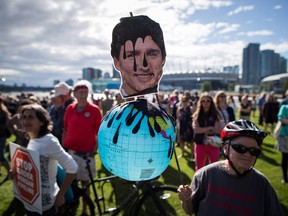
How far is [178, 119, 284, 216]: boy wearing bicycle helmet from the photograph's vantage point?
162 centimetres

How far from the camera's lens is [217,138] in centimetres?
362

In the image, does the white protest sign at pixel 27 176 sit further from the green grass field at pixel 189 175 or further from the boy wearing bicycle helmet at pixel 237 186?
the green grass field at pixel 189 175

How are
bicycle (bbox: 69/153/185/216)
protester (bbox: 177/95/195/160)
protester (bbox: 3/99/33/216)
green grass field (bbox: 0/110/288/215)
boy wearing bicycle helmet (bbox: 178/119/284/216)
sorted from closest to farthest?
boy wearing bicycle helmet (bbox: 178/119/284/216) < bicycle (bbox: 69/153/185/216) < protester (bbox: 3/99/33/216) < green grass field (bbox: 0/110/288/215) < protester (bbox: 177/95/195/160)

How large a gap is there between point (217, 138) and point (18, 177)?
278 cm

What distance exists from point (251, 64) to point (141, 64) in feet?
323

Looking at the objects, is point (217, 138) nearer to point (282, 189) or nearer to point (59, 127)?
point (282, 189)

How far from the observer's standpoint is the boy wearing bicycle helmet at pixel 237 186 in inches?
63.9

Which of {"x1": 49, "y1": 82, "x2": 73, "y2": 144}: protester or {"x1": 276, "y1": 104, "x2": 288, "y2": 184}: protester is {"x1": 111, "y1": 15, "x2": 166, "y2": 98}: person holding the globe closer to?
{"x1": 49, "y1": 82, "x2": 73, "y2": 144}: protester

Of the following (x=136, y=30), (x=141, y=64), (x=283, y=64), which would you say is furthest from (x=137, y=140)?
(x=283, y=64)

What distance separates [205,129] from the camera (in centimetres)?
385

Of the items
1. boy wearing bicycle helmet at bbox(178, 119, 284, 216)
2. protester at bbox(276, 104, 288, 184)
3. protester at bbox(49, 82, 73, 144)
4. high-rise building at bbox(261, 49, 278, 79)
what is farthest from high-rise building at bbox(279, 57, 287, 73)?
boy wearing bicycle helmet at bbox(178, 119, 284, 216)

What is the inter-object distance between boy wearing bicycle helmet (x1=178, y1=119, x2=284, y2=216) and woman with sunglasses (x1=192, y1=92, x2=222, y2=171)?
2.00 metres

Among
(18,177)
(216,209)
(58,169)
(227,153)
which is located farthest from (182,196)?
(18,177)

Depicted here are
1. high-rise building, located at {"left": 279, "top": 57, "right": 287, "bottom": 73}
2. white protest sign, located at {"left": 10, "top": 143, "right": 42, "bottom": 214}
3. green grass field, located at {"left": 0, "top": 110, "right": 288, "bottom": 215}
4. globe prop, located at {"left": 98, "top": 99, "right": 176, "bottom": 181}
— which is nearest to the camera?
globe prop, located at {"left": 98, "top": 99, "right": 176, "bottom": 181}
